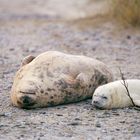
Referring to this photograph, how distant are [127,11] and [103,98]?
5.39 meters

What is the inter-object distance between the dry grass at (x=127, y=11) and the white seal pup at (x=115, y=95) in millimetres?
4795

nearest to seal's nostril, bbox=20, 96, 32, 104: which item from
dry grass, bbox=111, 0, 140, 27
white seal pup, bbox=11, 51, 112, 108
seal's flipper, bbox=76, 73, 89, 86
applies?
white seal pup, bbox=11, 51, 112, 108

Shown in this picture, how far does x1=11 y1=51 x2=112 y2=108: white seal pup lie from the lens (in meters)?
5.71

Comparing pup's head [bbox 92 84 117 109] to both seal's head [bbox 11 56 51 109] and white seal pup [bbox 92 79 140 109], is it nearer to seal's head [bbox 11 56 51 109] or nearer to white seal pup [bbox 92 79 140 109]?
white seal pup [bbox 92 79 140 109]

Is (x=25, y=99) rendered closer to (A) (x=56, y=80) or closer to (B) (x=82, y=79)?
(A) (x=56, y=80)

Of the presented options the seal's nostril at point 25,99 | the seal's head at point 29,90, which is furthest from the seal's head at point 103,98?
Answer: the seal's nostril at point 25,99

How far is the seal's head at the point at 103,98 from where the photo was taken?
573 cm

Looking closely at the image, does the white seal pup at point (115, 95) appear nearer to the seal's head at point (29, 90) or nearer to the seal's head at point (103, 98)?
the seal's head at point (103, 98)

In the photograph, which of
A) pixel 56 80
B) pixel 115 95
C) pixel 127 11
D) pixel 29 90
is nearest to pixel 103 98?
pixel 115 95

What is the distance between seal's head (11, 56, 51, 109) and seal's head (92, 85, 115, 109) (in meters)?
0.49

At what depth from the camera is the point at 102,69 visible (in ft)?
20.6

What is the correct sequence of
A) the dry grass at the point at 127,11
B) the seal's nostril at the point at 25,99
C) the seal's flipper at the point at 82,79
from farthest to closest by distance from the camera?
the dry grass at the point at 127,11
the seal's flipper at the point at 82,79
the seal's nostril at the point at 25,99

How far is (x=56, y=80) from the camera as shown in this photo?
587 centimetres

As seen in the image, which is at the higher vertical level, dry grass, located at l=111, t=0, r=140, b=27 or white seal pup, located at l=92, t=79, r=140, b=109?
dry grass, located at l=111, t=0, r=140, b=27
